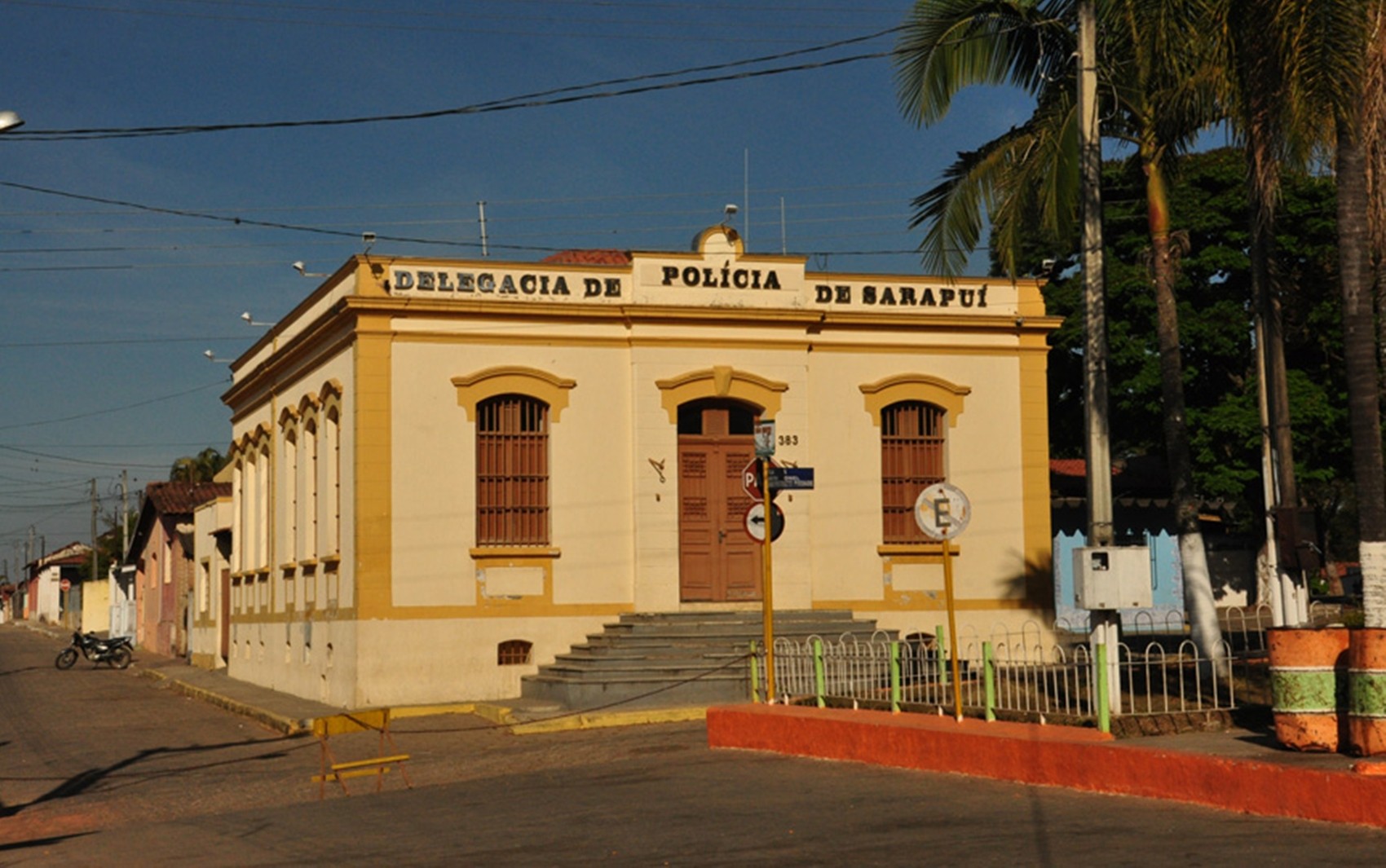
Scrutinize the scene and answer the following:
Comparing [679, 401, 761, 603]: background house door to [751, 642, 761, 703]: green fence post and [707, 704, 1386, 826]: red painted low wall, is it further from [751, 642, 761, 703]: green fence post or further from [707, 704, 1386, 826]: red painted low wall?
[707, 704, 1386, 826]: red painted low wall

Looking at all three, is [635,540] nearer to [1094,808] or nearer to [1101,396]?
[1101,396]

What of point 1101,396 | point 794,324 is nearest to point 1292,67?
point 1101,396

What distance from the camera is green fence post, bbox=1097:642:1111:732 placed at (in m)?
12.7

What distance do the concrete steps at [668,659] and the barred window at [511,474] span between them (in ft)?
6.32

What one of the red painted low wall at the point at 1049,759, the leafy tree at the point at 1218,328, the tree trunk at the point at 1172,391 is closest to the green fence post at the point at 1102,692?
the red painted low wall at the point at 1049,759

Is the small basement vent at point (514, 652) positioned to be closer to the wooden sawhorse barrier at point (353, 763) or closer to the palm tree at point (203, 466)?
the wooden sawhorse barrier at point (353, 763)

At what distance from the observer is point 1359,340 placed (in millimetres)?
12469

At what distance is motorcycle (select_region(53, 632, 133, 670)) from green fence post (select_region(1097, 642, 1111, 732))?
35.7 m

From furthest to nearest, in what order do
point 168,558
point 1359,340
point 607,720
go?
point 168,558 → point 607,720 → point 1359,340

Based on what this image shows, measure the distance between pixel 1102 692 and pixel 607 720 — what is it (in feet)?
29.9

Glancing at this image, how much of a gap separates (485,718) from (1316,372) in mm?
23945

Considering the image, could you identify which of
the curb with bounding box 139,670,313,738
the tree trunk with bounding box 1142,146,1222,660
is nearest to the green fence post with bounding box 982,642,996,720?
the tree trunk with bounding box 1142,146,1222,660

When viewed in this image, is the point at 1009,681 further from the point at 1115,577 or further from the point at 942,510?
the point at 942,510

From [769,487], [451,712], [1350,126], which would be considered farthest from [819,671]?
[451,712]
